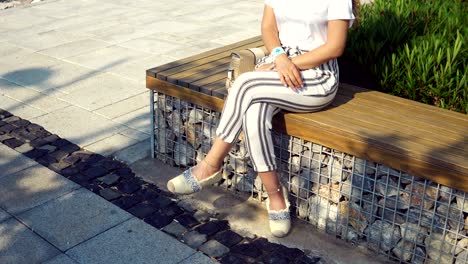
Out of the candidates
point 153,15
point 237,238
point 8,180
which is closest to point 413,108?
point 237,238

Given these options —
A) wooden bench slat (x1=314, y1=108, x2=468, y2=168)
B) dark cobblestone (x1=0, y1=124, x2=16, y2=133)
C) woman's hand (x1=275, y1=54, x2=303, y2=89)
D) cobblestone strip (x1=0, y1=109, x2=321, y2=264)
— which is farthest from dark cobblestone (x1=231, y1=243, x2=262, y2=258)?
dark cobblestone (x1=0, y1=124, x2=16, y2=133)

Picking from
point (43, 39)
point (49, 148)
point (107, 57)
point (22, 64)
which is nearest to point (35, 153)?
point (49, 148)

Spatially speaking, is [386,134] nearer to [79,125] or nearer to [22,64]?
[79,125]

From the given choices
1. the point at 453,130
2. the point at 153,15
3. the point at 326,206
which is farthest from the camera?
the point at 153,15

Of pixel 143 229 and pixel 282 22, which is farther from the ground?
pixel 282 22

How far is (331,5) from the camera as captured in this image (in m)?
3.74

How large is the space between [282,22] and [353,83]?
1.04 meters

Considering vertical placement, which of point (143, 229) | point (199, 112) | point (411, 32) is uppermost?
point (411, 32)

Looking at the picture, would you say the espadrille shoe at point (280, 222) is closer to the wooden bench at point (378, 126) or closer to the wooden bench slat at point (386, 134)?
the wooden bench at point (378, 126)

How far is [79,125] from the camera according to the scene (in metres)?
5.49

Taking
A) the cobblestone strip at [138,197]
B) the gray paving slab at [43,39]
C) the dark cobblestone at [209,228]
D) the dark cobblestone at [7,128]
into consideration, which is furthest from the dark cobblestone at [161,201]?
the gray paving slab at [43,39]

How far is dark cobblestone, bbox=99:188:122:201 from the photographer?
434cm

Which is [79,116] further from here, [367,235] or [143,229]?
[367,235]

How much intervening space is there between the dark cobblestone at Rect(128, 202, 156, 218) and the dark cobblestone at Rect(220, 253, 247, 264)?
2.24ft
